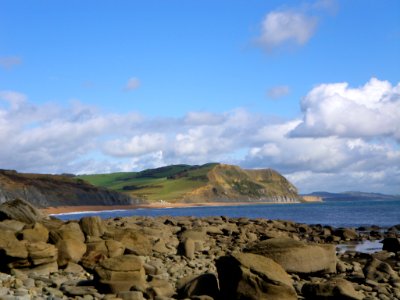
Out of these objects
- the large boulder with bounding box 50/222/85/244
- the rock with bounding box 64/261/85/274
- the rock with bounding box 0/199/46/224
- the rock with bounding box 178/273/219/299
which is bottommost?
the rock with bounding box 178/273/219/299

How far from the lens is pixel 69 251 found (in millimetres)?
21016

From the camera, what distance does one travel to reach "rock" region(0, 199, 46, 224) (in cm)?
Result: 2533

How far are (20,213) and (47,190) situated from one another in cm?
15454

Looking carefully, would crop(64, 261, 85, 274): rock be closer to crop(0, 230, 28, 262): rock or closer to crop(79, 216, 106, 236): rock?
crop(0, 230, 28, 262): rock

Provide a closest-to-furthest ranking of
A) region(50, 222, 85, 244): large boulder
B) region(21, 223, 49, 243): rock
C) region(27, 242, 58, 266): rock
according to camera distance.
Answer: region(27, 242, 58, 266): rock
region(21, 223, 49, 243): rock
region(50, 222, 85, 244): large boulder

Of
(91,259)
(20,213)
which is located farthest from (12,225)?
(91,259)

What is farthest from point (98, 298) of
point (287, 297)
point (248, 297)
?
point (287, 297)

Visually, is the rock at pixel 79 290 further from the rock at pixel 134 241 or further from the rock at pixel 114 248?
the rock at pixel 134 241

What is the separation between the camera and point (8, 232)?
2088 centimetres

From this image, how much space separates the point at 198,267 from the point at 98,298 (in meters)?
8.16

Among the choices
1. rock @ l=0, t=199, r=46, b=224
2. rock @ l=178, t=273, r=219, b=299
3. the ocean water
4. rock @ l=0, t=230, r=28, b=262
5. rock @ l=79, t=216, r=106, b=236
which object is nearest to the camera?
rock @ l=178, t=273, r=219, b=299

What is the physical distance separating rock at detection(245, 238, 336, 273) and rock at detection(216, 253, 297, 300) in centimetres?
439

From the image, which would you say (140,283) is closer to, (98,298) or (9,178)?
(98,298)

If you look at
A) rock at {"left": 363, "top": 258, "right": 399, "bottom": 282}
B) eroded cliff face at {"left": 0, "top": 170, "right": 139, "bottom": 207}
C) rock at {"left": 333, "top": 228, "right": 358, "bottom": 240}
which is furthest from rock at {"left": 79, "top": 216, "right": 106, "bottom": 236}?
eroded cliff face at {"left": 0, "top": 170, "right": 139, "bottom": 207}
